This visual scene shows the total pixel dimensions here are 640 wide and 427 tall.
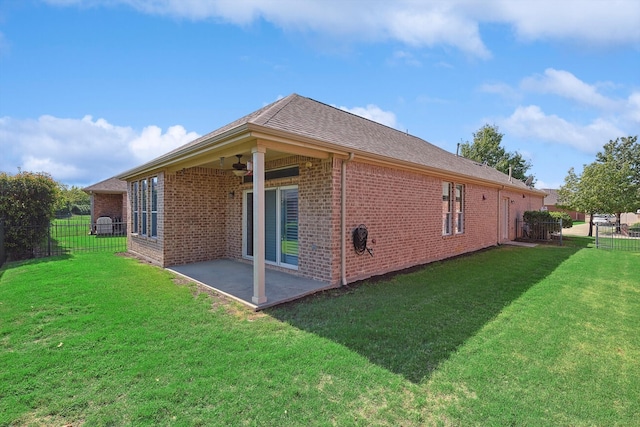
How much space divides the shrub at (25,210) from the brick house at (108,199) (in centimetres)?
957

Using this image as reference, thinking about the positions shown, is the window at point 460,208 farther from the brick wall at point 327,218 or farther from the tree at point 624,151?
the tree at point 624,151

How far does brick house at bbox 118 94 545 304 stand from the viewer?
20.3 ft

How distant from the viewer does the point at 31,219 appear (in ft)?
35.8

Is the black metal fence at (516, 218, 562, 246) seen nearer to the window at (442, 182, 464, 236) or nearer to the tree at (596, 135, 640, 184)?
the window at (442, 182, 464, 236)

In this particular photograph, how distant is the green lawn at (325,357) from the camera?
2.69m

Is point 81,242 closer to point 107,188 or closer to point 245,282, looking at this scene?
point 107,188

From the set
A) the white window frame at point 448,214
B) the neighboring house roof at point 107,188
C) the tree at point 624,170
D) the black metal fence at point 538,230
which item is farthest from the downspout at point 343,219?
the tree at point 624,170

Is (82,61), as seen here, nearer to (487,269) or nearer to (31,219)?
(31,219)

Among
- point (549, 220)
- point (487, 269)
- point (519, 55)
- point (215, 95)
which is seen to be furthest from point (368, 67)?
point (549, 220)

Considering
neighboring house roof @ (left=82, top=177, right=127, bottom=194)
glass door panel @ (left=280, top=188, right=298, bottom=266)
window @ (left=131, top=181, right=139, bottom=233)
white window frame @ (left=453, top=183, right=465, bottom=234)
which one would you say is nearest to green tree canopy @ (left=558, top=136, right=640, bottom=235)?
white window frame @ (left=453, top=183, right=465, bottom=234)

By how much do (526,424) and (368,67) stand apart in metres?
11.8

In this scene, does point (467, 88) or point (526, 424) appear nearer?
point (526, 424)

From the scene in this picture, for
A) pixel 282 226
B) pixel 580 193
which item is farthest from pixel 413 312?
pixel 580 193

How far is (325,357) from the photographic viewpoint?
3.61 meters
